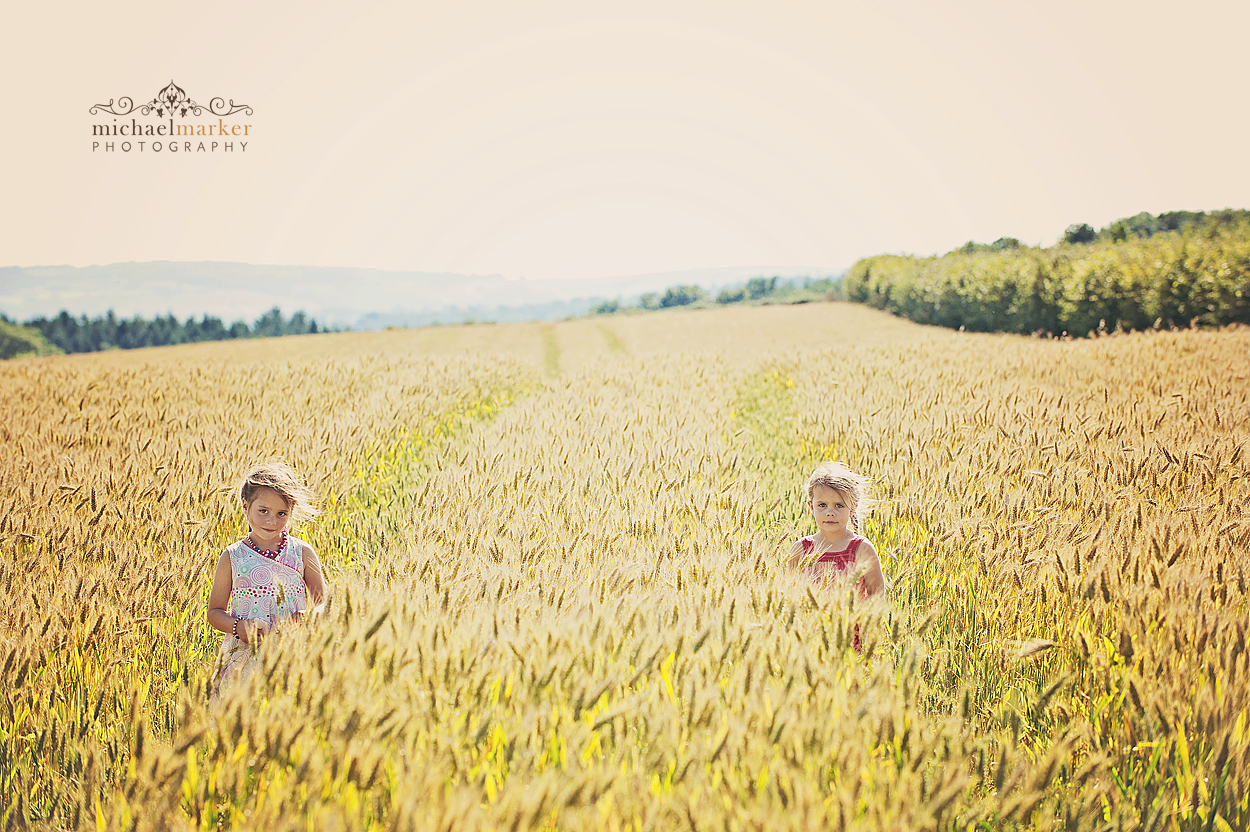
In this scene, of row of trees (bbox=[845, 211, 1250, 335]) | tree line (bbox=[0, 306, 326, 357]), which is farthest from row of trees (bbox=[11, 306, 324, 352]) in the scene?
row of trees (bbox=[845, 211, 1250, 335])

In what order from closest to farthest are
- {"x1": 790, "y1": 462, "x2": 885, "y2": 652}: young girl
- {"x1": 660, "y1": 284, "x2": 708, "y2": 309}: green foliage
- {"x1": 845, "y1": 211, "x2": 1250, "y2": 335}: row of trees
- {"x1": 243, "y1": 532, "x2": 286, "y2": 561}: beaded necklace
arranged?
{"x1": 243, "y1": 532, "x2": 286, "y2": 561}: beaded necklace, {"x1": 790, "y1": 462, "x2": 885, "y2": 652}: young girl, {"x1": 845, "y1": 211, "x2": 1250, "y2": 335}: row of trees, {"x1": 660, "y1": 284, "x2": 708, "y2": 309}: green foliage

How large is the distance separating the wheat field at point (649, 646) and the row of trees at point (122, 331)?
327 feet

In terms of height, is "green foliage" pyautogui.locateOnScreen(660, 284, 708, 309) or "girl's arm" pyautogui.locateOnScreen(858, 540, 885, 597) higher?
"green foliage" pyautogui.locateOnScreen(660, 284, 708, 309)

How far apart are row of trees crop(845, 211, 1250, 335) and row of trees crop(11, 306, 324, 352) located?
84.5 meters

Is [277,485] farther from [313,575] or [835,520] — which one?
[835,520]

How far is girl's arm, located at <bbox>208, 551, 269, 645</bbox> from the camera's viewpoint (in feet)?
10.0

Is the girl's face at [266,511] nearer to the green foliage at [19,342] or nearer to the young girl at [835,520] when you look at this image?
the young girl at [835,520]

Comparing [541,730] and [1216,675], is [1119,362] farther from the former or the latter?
[541,730]

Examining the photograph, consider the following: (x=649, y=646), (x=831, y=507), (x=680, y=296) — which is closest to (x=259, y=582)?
(x=649, y=646)

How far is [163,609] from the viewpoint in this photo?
349 centimetres

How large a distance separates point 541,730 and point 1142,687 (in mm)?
2017

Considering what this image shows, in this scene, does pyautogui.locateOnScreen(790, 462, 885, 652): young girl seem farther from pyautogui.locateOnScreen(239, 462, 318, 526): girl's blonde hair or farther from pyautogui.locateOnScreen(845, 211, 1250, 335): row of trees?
pyautogui.locateOnScreen(845, 211, 1250, 335): row of trees

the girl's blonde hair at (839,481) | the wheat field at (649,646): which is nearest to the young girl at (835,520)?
the girl's blonde hair at (839,481)

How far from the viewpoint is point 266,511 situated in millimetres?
3334
